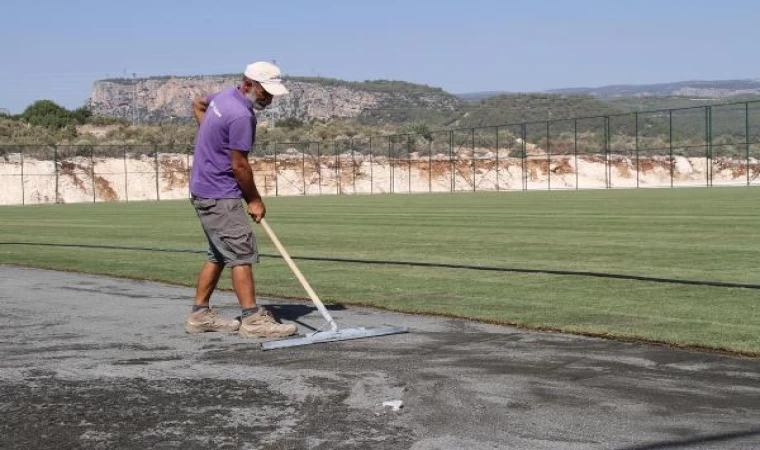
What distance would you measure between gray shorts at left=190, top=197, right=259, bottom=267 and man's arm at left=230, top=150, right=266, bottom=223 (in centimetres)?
12

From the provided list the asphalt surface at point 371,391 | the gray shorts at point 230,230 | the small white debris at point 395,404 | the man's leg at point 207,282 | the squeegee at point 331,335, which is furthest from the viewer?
the man's leg at point 207,282

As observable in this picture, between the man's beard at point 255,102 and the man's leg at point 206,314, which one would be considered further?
the man's leg at point 206,314

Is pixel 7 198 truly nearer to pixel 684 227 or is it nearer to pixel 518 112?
pixel 684 227

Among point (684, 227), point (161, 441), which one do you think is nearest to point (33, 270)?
point (161, 441)

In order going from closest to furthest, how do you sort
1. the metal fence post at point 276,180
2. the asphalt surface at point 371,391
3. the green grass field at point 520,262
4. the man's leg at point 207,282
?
the asphalt surface at point 371,391 < the man's leg at point 207,282 < the green grass field at point 520,262 < the metal fence post at point 276,180

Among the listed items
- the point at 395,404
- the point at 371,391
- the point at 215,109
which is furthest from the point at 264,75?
A: the point at 395,404

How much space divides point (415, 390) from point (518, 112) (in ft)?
585

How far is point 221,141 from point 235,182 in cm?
41

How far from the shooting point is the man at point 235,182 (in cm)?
978

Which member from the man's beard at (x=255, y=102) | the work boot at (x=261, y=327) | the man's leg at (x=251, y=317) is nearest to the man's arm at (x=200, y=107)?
the man's beard at (x=255, y=102)

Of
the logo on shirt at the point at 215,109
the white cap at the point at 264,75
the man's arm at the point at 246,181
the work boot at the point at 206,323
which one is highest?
the white cap at the point at 264,75

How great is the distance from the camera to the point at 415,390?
753 centimetres

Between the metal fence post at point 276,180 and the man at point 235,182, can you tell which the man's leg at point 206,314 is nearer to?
the man at point 235,182

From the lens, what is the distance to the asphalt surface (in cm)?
633
